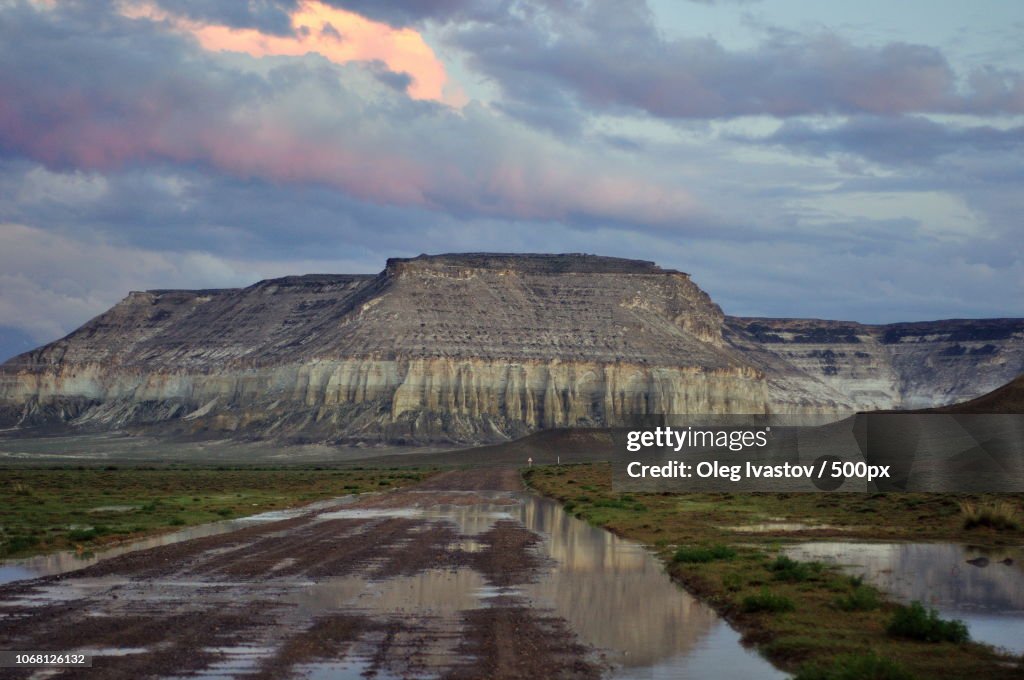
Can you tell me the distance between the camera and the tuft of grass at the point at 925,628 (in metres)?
18.0

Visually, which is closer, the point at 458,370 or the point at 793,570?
the point at 793,570

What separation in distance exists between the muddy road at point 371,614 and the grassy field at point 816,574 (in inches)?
33.1

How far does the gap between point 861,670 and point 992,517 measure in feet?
91.9

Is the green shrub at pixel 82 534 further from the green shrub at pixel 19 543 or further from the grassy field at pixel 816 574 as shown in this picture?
the grassy field at pixel 816 574

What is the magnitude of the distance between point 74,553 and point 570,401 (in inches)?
5906

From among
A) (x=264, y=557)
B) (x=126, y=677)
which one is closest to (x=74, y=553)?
(x=264, y=557)

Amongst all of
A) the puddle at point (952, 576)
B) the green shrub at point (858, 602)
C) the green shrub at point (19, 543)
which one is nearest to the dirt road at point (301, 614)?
the green shrub at point (19, 543)

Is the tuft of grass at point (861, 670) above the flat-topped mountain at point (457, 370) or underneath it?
underneath

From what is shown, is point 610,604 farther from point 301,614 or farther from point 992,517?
point 992,517

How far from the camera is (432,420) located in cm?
17375

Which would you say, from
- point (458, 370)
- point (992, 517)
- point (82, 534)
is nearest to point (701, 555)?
point (992, 517)

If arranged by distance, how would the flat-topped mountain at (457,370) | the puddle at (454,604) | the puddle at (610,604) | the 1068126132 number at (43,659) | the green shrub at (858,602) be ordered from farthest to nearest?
1. the flat-topped mountain at (457,370)
2. the green shrub at (858,602)
3. the puddle at (610,604)
4. the puddle at (454,604)
5. the 1068126132 number at (43,659)

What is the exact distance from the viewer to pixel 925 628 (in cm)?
1803

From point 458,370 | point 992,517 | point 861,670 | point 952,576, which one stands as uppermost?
point 458,370
